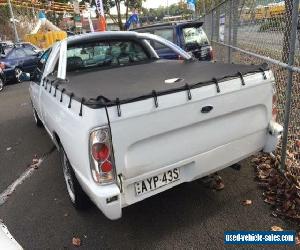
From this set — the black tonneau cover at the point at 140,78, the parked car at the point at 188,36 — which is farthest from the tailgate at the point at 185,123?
the parked car at the point at 188,36

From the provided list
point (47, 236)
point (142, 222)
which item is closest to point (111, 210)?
point (142, 222)

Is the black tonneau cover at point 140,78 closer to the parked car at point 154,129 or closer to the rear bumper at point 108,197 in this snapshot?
the parked car at point 154,129

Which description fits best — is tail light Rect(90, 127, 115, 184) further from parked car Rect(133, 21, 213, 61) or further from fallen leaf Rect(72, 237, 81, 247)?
parked car Rect(133, 21, 213, 61)

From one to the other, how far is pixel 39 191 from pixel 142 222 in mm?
1630

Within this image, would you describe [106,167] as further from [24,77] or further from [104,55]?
[24,77]

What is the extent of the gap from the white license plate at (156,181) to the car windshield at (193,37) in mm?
6553

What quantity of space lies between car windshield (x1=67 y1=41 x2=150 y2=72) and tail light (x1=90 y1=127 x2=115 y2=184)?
2.59 m

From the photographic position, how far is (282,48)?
4.85m

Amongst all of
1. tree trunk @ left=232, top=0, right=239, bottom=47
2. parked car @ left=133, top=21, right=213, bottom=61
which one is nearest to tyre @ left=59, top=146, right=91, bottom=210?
tree trunk @ left=232, top=0, right=239, bottom=47

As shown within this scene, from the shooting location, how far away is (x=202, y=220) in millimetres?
3609

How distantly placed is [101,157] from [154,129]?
1.56ft

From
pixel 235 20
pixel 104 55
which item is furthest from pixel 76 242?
pixel 235 20

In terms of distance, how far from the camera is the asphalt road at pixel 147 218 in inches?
134

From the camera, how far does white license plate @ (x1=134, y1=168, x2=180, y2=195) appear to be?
3109mm
